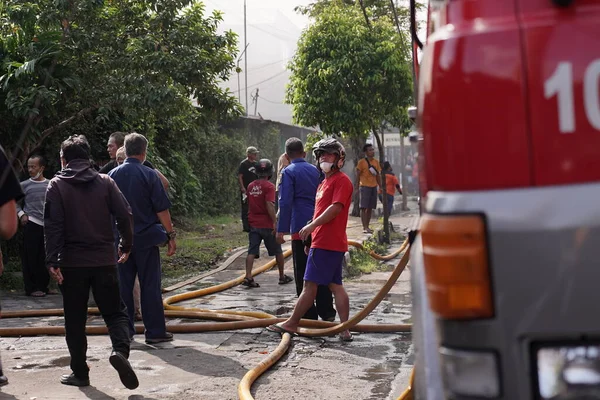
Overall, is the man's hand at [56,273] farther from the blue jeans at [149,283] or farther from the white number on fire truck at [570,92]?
the white number on fire truck at [570,92]

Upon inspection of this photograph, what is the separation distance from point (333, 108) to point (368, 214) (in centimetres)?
222

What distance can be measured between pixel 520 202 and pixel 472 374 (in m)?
0.44

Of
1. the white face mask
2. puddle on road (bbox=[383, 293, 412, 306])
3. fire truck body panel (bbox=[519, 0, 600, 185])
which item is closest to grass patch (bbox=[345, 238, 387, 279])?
puddle on road (bbox=[383, 293, 412, 306])

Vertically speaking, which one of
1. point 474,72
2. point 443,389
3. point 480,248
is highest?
point 474,72

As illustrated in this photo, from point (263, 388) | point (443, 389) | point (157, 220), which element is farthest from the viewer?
point (157, 220)

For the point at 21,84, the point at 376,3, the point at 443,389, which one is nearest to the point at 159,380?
the point at 443,389

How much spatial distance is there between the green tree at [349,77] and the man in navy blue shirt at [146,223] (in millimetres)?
9706

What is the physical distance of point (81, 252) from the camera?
6184 mm

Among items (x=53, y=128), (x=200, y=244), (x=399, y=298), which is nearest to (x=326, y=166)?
(x=399, y=298)

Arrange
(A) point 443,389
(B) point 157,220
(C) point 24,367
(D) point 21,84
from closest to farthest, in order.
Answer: (A) point 443,389 < (C) point 24,367 < (B) point 157,220 < (D) point 21,84

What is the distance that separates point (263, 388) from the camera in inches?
239

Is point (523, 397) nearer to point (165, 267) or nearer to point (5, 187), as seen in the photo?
point (5, 187)

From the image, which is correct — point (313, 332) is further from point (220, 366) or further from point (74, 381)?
point (74, 381)

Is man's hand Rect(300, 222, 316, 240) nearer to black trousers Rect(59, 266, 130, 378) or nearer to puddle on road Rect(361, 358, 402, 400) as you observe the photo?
puddle on road Rect(361, 358, 402, 400)
